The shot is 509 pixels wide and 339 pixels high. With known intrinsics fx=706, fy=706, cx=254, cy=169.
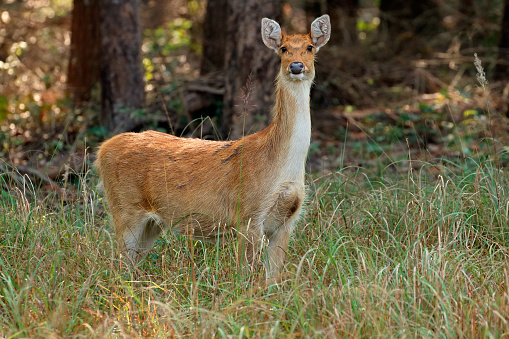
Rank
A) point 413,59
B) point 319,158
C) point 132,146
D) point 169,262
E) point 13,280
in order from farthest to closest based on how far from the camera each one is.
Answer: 1. point 413,59
2. point 319,158
3. point 132,146
4. point 169,262
5. point 13,280

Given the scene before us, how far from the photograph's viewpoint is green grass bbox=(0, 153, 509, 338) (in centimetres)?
364

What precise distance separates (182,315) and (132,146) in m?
1.85

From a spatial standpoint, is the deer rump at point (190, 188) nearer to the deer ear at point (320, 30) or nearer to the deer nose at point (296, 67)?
the deer nose at point (296, 67)

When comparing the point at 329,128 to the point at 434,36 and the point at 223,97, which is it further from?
the point at 434,36

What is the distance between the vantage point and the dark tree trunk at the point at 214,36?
34.8ft

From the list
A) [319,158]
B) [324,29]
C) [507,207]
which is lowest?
[319,158]

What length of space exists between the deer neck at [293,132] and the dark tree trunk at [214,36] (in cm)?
586

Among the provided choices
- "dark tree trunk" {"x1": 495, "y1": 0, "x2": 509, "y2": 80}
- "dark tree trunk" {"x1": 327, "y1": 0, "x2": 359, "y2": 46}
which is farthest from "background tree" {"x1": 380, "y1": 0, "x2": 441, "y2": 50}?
"dark tree trunk" {"x1": 495, "y1": 0, "x2": 509, "y2": 80}

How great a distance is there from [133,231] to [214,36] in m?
6.30

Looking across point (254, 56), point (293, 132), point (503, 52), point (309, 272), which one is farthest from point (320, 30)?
point (503, 52)

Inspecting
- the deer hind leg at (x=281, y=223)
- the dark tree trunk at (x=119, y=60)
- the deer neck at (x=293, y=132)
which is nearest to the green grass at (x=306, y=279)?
the deer hind leg at (x=281, y=223)

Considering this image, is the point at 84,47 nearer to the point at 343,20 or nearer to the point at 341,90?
the point at 341,90

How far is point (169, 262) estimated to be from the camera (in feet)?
16.0

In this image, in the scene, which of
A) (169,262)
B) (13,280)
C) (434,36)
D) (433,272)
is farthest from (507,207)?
(434,36)
